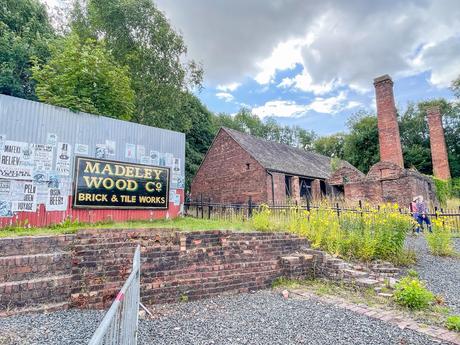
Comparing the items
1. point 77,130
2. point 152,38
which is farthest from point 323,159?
point 77,130

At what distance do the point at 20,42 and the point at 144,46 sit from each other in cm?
716

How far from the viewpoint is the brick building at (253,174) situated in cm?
1820

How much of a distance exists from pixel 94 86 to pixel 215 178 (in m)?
11.4

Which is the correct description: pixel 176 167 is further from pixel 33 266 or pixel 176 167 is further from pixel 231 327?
pixel 231 327

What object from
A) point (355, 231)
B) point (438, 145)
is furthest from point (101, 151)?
point (438, 145)

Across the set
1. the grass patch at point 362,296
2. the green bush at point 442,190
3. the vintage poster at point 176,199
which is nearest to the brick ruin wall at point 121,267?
the grass patch at point 362,296

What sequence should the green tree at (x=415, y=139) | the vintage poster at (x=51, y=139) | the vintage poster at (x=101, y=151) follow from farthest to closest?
the green tree at (x=415, y=139)
the vintage poster at (x=101, y=151)
the vintage poster at (x=51, y=139)

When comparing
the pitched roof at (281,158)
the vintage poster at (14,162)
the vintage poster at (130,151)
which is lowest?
the vintage poster at (14,162)

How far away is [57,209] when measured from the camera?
7.55 m

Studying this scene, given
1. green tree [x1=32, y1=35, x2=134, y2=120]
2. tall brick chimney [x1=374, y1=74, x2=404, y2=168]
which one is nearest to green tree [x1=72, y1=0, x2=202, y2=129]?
green tree [x1=32, y1=35, x2=134, y2=120]

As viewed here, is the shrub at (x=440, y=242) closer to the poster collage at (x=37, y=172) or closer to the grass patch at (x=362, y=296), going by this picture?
the grass patch at (x=362, y=296)

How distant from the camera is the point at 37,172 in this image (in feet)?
23.8

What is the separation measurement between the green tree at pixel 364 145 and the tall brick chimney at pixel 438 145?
6.73 m

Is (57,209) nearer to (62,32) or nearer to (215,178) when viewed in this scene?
(215,178)
